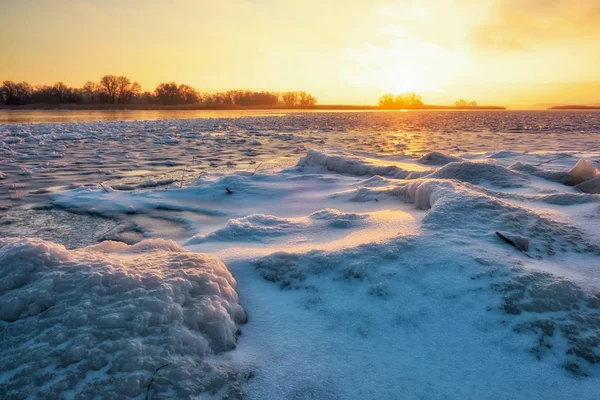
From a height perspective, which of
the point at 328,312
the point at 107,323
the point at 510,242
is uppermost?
the point at 510,242

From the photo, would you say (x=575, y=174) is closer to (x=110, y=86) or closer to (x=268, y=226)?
(x=268, y=226)

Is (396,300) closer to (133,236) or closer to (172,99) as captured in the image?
(133,236)

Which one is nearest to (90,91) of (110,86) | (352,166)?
(110,86)

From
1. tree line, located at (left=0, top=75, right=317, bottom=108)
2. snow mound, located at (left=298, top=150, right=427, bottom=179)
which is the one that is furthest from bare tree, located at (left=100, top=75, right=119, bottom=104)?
snow mound, located at (left=298, top=150, right=427, bottom=179)

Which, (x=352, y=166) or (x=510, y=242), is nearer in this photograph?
(x=510, y=242)

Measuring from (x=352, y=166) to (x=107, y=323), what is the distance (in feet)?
16.2

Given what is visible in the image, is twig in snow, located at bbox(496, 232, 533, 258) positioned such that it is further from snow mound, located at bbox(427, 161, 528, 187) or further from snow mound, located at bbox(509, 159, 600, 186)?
snow mound, located at bbox(509, 159, 600, 186)

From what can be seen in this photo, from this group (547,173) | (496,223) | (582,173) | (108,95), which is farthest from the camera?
(108,95)

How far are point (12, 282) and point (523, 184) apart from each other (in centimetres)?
449

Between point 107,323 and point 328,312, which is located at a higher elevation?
point 107,323

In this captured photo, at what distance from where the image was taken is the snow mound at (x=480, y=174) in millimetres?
3821

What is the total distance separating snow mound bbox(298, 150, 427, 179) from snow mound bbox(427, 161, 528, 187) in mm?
605

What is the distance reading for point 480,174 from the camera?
3939mm

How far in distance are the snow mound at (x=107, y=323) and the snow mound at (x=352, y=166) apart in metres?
3.86
